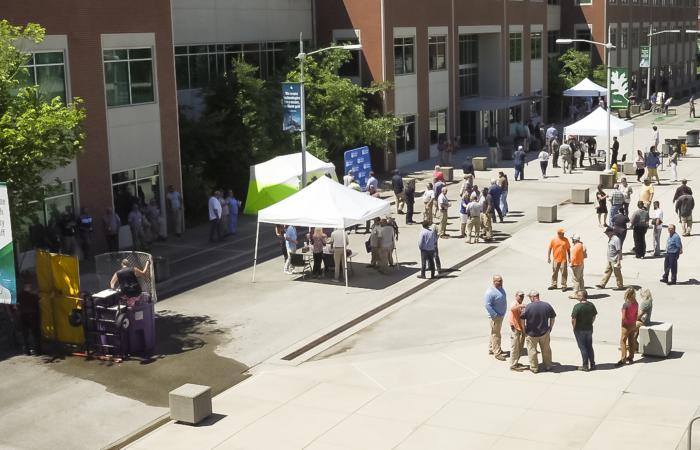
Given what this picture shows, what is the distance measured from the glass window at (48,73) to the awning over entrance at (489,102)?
3254 centimetres

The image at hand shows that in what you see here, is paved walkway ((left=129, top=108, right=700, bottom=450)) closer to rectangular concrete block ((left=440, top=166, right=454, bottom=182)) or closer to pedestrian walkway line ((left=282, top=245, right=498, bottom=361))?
pedestrian walkway line ((left=282, top=245, right=498, bottom=361))

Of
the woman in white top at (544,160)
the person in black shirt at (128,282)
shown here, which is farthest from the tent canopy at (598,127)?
the person in black shirt at (128,282)

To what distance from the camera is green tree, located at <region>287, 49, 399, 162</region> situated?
42250 mm

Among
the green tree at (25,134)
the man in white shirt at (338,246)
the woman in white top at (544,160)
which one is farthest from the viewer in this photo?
the woman in white top at (544,160)

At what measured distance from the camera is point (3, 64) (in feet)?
68.6

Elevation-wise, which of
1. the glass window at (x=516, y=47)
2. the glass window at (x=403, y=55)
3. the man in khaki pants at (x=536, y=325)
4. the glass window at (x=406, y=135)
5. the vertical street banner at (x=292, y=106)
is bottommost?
the man in khaki pants at (x=536, y=325)

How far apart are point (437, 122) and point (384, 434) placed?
135 ft

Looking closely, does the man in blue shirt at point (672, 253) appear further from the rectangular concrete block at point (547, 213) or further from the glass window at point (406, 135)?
the glass window at point (406, 135)

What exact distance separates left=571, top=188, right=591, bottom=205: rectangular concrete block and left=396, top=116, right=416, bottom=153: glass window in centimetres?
1280

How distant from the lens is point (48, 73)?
29031mm

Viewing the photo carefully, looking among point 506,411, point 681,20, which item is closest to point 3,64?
point 506,411

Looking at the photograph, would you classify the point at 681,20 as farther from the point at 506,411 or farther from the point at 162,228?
the point at 506,411

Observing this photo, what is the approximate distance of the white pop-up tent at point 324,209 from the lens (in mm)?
25750

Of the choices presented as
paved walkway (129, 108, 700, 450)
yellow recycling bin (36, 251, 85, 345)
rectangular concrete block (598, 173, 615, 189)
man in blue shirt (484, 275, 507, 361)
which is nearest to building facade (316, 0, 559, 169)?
rectangular concrete block (598, 173, 615, 189)
